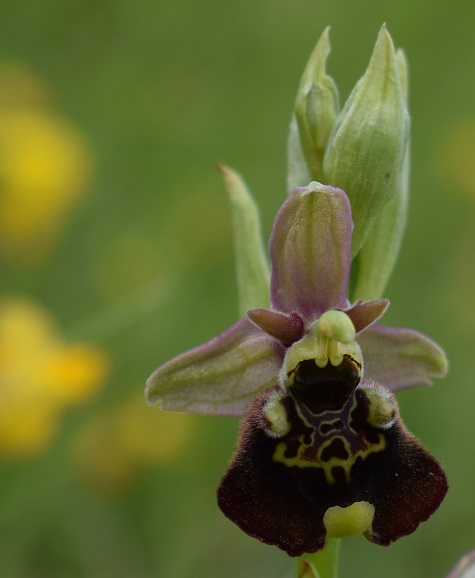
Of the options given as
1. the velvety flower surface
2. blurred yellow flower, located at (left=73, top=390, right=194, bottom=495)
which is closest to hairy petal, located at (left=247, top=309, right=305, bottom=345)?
the velvety flower surface

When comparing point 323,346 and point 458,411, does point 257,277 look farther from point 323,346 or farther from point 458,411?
point 458,411

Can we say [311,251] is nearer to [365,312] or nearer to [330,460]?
[365,312]

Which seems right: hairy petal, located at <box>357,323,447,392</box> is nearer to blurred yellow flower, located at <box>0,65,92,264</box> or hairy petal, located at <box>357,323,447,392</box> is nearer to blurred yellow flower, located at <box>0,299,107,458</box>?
blurred yellow flower, located at <box>0,299,107,458</box>

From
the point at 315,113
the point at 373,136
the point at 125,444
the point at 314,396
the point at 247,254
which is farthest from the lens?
the point at 125,444

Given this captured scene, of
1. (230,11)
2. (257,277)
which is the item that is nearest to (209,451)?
(257,277)

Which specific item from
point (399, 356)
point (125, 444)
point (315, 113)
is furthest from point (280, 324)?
point (125, 444)

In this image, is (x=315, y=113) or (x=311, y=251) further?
(x=315, y=113)
